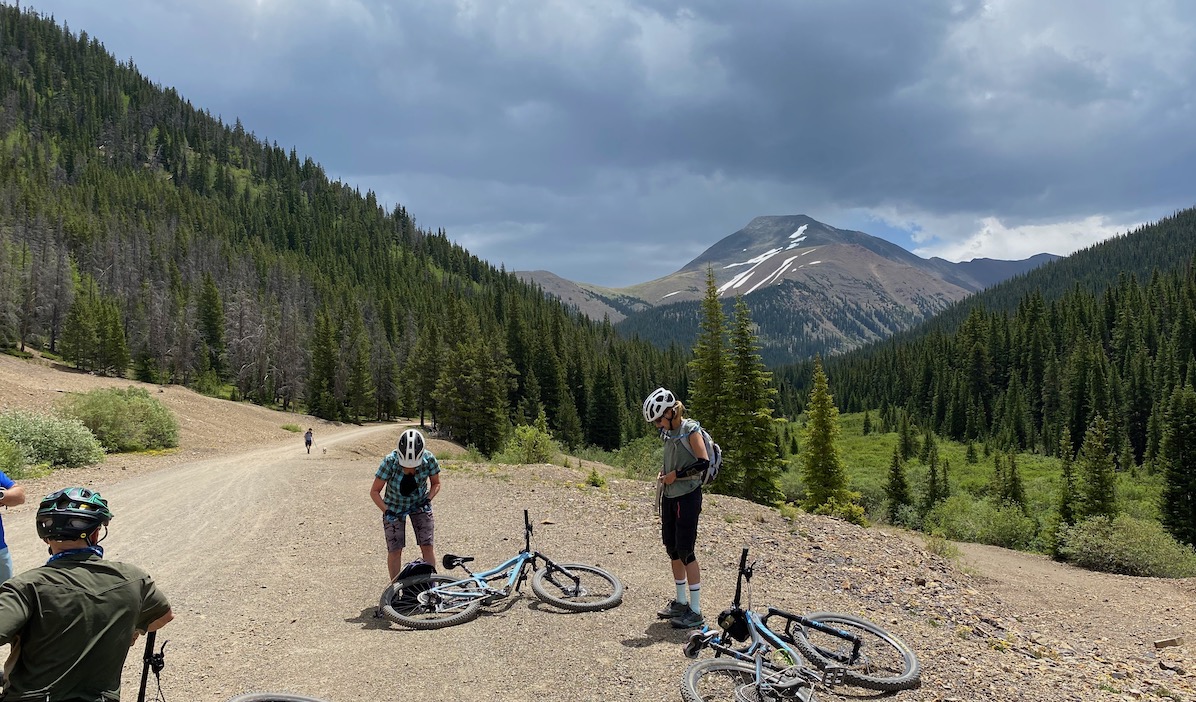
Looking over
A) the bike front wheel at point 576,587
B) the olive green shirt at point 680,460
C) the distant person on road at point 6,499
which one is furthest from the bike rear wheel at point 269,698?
the olive green shirt at point 680,460

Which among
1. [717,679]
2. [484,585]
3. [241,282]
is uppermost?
[241,282]

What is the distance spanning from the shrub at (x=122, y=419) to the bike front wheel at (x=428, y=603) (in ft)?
84.3

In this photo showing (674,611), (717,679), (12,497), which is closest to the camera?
(12,497)

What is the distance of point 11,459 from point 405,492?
683 inches

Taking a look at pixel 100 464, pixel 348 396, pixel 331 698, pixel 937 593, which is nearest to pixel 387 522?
pixel 331 698

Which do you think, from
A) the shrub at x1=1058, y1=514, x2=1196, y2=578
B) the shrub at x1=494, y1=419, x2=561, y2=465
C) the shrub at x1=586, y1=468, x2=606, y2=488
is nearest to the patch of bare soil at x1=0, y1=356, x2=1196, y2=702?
the shrub at x1=586, y1=468, x2=606, y2=488

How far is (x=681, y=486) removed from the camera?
7.14m

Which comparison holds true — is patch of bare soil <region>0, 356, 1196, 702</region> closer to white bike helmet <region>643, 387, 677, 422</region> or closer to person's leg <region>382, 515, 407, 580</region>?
person's leg <region>382, 515, 407, 580</region>

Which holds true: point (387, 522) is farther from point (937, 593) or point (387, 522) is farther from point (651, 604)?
point (937, 593)

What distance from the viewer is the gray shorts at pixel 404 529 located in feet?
26.6

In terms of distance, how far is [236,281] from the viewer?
102812 mm

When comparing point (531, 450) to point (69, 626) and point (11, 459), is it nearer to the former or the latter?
point (11, 459)

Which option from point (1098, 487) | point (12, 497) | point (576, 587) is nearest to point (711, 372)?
point (1098, 487)

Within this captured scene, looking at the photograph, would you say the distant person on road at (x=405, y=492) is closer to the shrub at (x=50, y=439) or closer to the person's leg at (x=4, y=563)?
the person's leg at (x=4, y=563)
